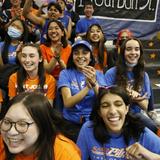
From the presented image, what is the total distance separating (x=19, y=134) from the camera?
4.96 feet

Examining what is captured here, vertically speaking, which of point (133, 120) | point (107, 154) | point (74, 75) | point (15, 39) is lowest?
point (107, 154)

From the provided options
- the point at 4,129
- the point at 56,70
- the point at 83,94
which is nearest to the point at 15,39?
the point at 56,70

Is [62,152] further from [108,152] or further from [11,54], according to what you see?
[11,54]

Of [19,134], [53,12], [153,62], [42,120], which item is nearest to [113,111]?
[42,120]

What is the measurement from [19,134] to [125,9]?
5005mm

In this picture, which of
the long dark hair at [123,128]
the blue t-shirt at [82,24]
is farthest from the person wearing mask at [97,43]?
the long dark hair at [123,128]

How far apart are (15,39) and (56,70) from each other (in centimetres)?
74

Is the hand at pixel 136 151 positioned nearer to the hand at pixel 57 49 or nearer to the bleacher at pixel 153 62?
the hand at pixel 57 49

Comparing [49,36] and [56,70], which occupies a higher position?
[49,36]

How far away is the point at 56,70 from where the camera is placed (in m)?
3.78

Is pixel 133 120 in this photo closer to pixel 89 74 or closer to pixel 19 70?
pixel 89 74

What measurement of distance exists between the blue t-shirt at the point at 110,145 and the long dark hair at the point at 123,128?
0.02 m

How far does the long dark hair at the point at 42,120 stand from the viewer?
1.55m

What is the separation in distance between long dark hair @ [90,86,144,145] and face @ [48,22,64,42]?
5.90 ft
